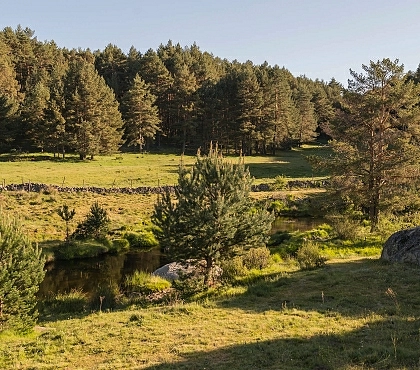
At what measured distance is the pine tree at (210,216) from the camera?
63.0 feet

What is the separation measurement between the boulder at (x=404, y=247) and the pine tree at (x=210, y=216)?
6392 millimetres

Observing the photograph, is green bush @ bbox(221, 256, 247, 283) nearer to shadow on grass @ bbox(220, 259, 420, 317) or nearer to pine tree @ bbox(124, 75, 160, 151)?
shadow on grass @ bbox(220, 259, 420, 317)

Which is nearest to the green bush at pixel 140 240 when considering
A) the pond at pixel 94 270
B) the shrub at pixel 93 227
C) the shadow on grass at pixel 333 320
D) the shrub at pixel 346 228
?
the pond at pixel 94 270

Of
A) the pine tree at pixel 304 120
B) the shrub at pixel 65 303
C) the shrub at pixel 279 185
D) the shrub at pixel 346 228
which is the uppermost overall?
the pine tree at pixel 304 120

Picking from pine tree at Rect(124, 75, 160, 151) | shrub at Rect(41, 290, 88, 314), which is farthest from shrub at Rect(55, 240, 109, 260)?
pine tree at Rect(124, 75, 160, 151)

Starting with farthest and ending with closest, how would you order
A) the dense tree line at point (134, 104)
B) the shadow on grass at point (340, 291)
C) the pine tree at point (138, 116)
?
1. the pine tree at point (138, 116)
2. the dense tree line at point (134, 104)
3. the shadow on grass at point (340, 291)

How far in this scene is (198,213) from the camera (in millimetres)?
19047

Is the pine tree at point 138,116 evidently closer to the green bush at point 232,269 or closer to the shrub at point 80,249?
the shrub at point 80,249

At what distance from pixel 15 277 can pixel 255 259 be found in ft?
41.0

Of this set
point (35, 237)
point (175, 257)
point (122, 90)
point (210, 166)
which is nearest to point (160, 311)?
point (175, 257)

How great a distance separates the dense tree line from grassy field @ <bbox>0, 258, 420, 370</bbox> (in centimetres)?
5624

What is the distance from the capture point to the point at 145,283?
23766 mm

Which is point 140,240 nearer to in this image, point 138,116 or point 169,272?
point 169,272

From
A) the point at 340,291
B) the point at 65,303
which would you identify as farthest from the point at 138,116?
the point at 340,291
